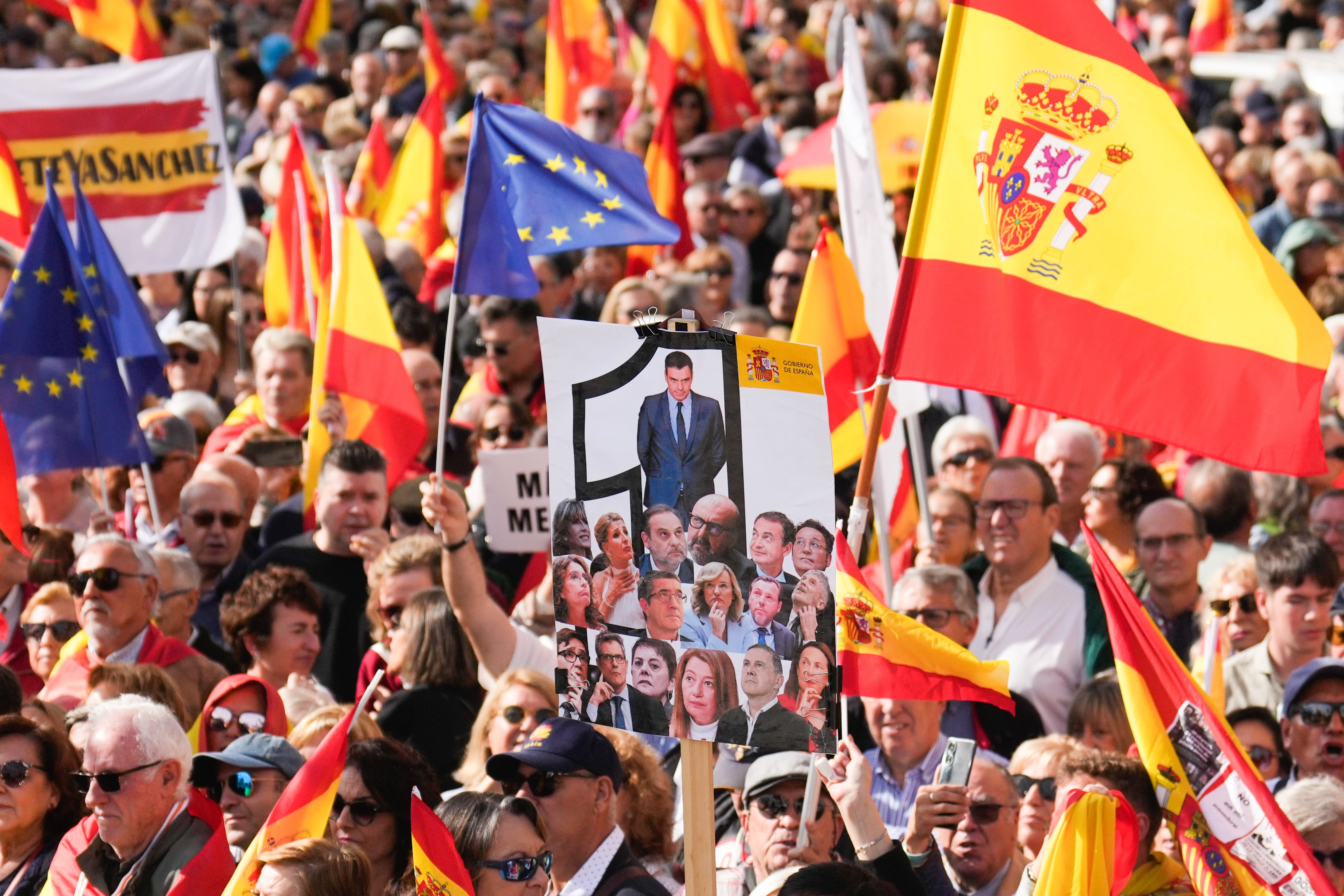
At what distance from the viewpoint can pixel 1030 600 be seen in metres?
6.93

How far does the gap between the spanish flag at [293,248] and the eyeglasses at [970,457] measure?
3.68 m

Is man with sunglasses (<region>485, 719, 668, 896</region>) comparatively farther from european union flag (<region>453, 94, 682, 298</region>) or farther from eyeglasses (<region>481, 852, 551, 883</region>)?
european union flag (<region>453, 94, 682, 298</region>)

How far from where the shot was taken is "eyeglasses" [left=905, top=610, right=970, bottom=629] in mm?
6336

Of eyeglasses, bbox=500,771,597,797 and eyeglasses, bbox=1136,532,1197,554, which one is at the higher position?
eyeglasses, bbox=500,771,597,797

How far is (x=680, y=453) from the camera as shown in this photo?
389cm

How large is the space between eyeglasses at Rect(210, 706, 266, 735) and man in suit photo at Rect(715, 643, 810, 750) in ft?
7.10

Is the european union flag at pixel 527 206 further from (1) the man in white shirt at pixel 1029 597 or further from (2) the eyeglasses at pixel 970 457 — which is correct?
(2) the eyeglasses at pixel 970 457

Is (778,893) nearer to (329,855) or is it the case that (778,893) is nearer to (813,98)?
(329,855)

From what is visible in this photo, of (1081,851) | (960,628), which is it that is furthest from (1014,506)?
(1081,851)

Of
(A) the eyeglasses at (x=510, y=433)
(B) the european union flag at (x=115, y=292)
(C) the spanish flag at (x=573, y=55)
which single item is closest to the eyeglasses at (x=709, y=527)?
(A) the eyeglasses at (x=510, y=433)

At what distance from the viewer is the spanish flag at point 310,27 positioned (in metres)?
17.9

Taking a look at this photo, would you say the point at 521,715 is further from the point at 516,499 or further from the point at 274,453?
the point at 274,453

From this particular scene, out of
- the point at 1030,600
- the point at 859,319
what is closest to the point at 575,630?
the point at 1030,600

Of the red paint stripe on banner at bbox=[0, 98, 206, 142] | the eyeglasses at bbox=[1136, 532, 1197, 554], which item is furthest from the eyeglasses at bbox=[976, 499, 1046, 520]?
the red paint stripe on banner at bbox=[0, 98, 206, 142]
